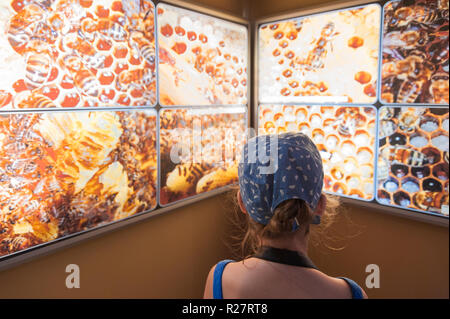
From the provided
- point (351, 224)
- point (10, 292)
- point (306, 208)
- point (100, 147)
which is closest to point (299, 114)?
point (351, 224)

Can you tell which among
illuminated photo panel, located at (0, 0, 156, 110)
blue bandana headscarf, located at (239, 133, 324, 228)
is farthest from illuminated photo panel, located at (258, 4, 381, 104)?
blue bandana headscarf, located at (239, 133, 324, 228)

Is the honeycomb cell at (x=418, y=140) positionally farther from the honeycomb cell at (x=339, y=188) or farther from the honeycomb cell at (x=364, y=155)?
the honeycomb cell at (x=339, y=188)

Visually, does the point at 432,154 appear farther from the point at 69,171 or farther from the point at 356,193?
the point at 69,171

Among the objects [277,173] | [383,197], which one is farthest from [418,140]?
[277,173]

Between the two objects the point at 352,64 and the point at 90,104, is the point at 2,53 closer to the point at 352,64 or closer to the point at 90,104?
the point at 90,104

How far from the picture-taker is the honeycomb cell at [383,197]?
1853mm

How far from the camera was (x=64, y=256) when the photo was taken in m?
1.44

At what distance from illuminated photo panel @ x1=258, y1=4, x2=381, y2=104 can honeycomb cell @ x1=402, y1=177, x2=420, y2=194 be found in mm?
480

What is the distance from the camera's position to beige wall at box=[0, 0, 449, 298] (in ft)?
4.77

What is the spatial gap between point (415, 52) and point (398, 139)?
0.45m

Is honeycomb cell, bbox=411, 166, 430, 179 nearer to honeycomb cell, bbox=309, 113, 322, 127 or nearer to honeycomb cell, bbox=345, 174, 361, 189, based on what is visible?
honeycomb cell, bbox=345, 174, 361, 189

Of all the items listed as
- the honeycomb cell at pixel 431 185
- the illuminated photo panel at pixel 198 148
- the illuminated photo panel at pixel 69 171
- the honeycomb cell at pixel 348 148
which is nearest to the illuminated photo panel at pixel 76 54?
the illuminated photo panel at pixel 69 171
